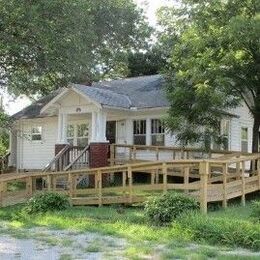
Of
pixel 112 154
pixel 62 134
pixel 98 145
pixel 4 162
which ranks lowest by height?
pixel 4 162

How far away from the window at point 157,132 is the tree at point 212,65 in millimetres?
4947

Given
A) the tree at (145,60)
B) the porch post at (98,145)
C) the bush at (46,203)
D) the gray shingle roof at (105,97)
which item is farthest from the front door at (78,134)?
the tree at (145,60)

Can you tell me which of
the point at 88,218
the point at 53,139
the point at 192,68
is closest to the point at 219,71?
the point at 192,68

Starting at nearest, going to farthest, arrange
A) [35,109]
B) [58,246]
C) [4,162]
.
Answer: [58,246] < [35,109] < [4,162]

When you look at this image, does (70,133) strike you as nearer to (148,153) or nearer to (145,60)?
(148,153)

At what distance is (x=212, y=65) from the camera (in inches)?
712

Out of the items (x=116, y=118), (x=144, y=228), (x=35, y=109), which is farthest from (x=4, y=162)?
(x=144, y=228)

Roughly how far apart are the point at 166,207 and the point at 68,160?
40.5 feet

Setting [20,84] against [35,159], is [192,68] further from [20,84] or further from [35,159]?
[35,159]

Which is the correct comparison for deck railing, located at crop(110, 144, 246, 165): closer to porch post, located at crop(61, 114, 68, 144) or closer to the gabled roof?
the gabled roof

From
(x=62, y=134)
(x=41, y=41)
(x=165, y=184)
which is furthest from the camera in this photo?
(x=62, y=134)

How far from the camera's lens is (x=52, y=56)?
21.8 meters

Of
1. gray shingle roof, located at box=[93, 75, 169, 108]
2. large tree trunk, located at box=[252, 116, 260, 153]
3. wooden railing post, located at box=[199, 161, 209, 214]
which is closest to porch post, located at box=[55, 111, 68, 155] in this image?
gray shingle roof, located at box=[93, 75, 169, 108]

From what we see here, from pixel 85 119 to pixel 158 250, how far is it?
60.9 ft
